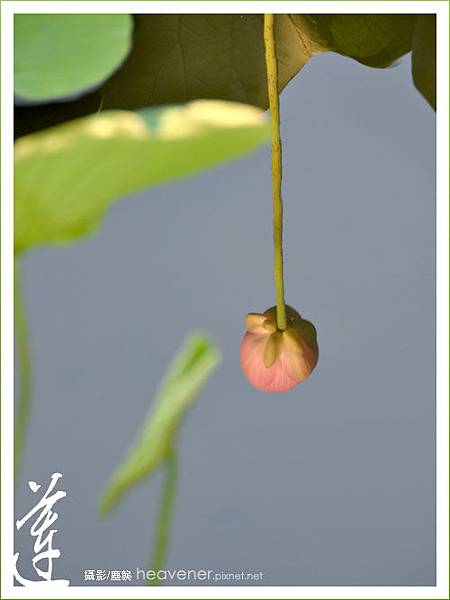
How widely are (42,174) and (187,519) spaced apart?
29 centimetres

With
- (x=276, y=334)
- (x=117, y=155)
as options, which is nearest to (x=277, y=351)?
(x=276, y=334)

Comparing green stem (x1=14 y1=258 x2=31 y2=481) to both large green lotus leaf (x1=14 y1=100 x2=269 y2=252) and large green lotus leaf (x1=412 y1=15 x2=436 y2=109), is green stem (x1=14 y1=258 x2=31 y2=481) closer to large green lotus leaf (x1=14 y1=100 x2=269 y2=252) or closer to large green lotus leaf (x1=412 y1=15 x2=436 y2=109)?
large green lotus leaf (x1=14 y1=100 x2=269 y2=252)

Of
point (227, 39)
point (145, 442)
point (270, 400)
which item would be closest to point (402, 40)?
point (227, 39)

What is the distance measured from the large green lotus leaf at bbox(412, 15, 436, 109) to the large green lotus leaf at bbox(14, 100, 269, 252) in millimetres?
294

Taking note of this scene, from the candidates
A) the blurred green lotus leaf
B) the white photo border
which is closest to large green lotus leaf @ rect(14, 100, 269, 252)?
the blurred green lotus leaf

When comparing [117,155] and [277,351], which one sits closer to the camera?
[117,155]

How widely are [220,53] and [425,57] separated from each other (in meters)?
0.13

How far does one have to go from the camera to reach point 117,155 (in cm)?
21

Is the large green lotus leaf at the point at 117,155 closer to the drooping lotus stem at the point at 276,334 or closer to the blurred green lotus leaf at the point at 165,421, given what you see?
the blurred green lotus leaf at the point at 165,421

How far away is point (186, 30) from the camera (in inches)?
19.2

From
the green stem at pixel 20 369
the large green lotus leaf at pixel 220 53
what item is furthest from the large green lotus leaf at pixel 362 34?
the green stem at pixel 20 369

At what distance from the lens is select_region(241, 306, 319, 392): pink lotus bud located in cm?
44

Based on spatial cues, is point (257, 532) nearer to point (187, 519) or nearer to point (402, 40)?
point (187, 519)

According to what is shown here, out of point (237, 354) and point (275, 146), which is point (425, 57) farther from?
point (237, 354)
